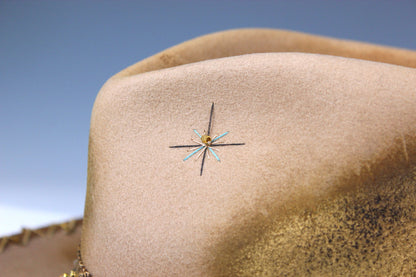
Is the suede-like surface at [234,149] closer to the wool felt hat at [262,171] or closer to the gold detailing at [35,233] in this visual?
the wool felt hat at [262,171]

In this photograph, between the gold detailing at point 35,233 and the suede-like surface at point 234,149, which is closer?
the suede-like surface at point 234,149

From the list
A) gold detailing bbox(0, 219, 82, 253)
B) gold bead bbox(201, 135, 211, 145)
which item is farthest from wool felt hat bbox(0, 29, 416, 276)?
gold detailing bbox(0, 219, 82, 253)

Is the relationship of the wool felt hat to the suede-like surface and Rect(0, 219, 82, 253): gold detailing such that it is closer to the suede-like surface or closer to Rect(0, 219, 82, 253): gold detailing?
the suede-like surface

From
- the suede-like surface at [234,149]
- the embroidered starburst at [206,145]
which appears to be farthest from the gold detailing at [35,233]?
the embroidered starburst at [206,145]

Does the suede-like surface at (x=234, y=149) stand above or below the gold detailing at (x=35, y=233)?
below

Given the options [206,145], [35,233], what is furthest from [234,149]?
[35,233]

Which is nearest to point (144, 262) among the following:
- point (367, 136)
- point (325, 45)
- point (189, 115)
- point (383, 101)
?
point (189, 115)
